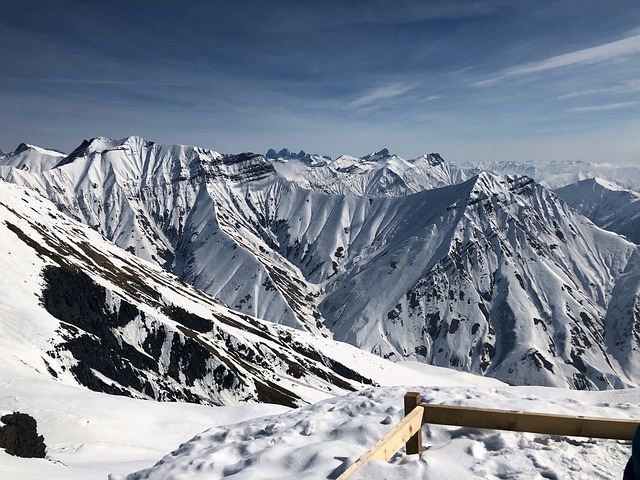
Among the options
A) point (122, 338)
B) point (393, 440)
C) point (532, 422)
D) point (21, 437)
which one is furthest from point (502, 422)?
point (122, 338)

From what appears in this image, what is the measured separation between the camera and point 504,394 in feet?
44.8

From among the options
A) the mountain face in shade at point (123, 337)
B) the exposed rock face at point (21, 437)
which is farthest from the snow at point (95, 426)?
the mountain face in shade at point (123, 337)

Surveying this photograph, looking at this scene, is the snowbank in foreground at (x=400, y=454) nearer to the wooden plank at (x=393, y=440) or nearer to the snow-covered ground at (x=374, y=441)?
the snow-covered ground at (x=374, y=441)

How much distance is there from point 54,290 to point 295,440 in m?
90.6

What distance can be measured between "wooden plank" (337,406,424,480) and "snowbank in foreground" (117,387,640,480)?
0.47 metres

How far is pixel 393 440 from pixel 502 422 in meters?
2.43

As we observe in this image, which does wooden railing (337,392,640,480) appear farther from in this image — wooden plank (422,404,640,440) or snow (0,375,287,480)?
snow (0,375,287,480)

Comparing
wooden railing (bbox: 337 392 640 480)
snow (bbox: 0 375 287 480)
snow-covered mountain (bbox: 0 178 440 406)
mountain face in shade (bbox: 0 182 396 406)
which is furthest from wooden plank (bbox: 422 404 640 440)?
mountain face in shade (bbox: 0 182 396 406)

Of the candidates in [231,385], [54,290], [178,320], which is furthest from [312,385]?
[54,290]

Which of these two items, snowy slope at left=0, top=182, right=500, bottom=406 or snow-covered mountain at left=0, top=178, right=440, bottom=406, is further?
snowy slope at left=0, top=182, right=500, bottom=406

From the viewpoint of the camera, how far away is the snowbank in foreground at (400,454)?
8312 mm

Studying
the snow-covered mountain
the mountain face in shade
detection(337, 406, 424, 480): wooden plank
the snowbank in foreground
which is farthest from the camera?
the mountain face in shade

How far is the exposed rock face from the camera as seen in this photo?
78.1 feet

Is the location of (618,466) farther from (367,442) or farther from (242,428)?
(242,428)
